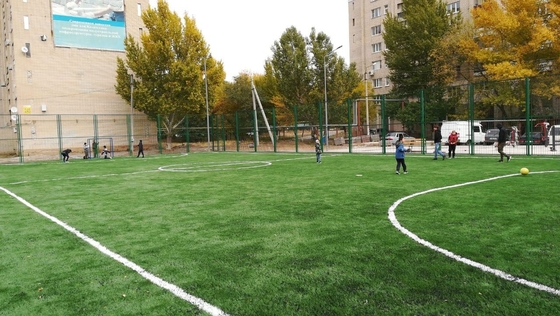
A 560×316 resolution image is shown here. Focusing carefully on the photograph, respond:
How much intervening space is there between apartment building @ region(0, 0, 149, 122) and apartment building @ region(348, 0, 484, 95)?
34545 mm

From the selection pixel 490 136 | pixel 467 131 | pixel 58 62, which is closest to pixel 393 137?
pixel 490 136

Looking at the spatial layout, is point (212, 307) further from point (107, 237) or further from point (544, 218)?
point (544, 218)

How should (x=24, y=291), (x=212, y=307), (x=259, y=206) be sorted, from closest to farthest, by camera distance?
(x=212, y=307), (x=24, y=291), (x=259, y=206)

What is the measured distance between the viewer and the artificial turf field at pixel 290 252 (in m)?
4.26

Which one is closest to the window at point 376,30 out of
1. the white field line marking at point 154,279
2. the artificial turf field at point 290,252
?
the artificial turf field at point 290,252

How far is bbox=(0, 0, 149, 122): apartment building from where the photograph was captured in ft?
128

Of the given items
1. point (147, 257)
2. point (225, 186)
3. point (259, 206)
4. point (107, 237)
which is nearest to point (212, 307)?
point (147, 257)

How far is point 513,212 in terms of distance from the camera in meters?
7.82

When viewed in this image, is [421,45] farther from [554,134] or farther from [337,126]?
[554,134]

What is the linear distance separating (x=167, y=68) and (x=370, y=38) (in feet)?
122

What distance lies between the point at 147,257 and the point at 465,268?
155 inches

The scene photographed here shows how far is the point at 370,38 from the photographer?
66.9m

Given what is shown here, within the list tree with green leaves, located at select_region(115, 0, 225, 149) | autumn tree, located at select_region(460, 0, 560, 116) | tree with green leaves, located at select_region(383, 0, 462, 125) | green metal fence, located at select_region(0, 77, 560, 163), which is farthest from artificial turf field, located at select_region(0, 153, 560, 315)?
tree with green leaves, located at select_region(383, 0, 462, 125)

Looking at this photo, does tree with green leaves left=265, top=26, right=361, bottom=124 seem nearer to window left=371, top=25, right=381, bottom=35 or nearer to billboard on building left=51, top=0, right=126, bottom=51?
billboard on building left=51, top=0, right=126, bottom=51
